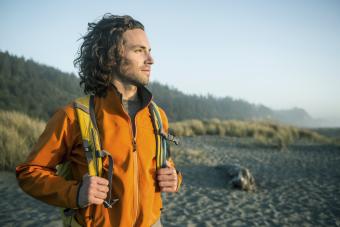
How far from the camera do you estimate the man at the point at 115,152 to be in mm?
1473

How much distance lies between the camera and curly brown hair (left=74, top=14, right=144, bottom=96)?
1.95 m

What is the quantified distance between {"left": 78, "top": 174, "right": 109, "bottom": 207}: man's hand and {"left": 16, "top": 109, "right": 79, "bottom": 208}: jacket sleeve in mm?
40

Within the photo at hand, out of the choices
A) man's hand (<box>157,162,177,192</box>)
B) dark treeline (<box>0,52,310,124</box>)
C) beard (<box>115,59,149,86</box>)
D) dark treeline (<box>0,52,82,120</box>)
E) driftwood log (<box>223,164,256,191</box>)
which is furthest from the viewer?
dark treeline (<box>0,52,310,124</box>)

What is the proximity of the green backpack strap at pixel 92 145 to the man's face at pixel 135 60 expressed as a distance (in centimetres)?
44

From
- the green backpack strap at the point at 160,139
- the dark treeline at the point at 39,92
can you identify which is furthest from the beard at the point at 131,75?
the dark treeline at the point at 39,92

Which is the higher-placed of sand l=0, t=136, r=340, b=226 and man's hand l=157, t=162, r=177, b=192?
man's hand l=157, t=162, r=177, b=192

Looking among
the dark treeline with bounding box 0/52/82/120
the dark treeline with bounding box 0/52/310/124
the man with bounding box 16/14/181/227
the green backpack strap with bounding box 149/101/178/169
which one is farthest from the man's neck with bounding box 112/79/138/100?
the dark treeline with bounding box 0/52/82/120

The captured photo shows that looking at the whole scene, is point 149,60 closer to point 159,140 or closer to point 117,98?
point 117,98

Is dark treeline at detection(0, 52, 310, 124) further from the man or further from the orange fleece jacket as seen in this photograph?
the orange fleece jacket

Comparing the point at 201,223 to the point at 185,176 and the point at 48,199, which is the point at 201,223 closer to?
the point at 185,176

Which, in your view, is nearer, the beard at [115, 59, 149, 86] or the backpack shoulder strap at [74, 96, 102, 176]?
the backpack shoulder strap at [74, 96, 102, 176]

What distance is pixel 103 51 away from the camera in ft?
6.83

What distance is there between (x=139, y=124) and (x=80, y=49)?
94cm

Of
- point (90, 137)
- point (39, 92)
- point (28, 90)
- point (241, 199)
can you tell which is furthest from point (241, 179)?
point (39, 92)
